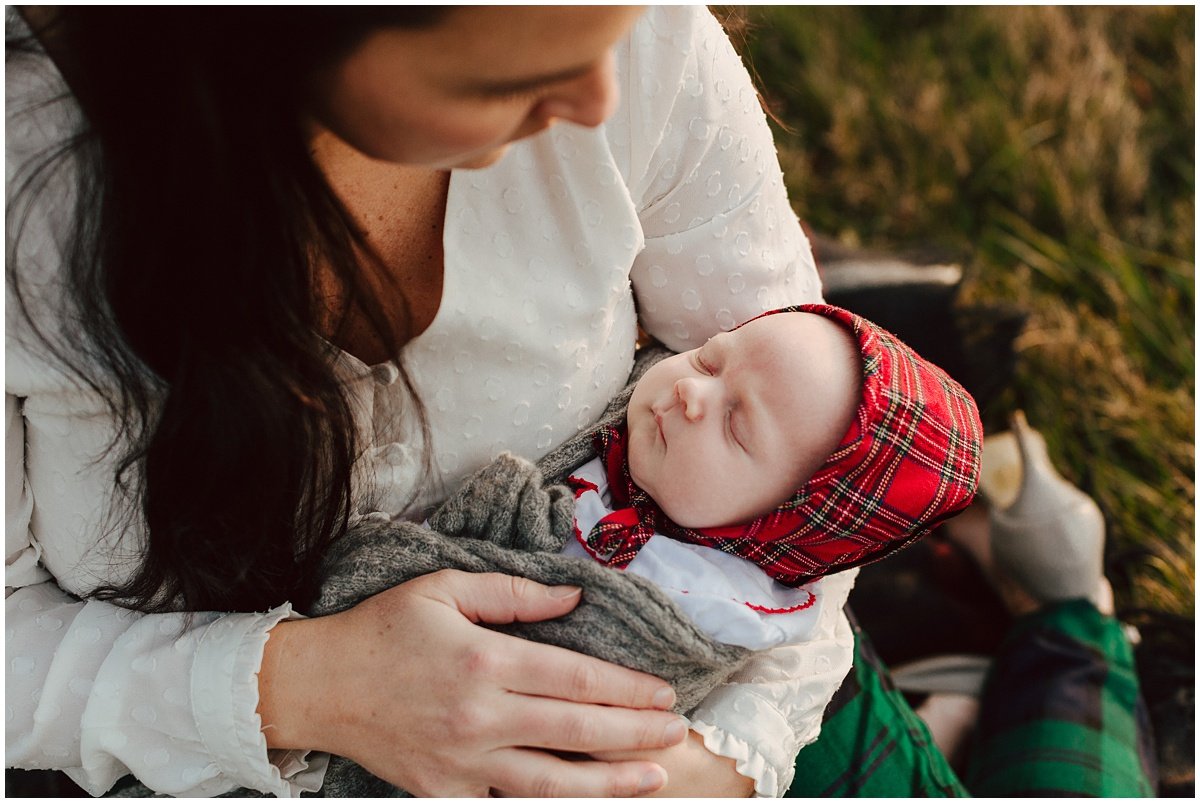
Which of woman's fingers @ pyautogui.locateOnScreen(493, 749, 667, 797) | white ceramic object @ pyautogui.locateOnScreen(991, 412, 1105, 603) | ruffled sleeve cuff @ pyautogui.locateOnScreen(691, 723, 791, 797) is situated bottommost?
white ceramic object @ pyautogui.locateOnScreen(991, 412, 1105, 603)

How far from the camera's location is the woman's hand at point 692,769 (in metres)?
1.16

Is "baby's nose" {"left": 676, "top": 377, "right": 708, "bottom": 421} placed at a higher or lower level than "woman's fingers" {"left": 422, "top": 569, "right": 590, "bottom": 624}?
higher

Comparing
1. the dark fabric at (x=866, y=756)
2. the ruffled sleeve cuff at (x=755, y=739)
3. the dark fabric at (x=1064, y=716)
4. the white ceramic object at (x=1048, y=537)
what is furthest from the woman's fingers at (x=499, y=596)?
the white ceramic object at (x=1048, y=537)

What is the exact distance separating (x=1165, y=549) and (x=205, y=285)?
1.83 metres

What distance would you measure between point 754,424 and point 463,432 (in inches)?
13.0

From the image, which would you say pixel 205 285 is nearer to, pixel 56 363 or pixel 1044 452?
pixel 56 363

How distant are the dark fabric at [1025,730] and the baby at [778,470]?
15.4 inches

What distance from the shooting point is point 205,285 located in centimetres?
90

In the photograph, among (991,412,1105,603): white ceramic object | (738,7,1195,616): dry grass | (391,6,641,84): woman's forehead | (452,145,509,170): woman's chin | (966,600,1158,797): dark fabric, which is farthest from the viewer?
(738,7,1195,616): dry grass

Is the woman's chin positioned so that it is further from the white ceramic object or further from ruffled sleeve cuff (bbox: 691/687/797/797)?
the white ceramic object

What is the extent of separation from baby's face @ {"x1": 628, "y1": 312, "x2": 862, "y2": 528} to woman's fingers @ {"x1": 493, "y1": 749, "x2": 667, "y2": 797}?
28 centimetres

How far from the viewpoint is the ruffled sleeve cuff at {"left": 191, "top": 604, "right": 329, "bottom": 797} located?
3.66 ft

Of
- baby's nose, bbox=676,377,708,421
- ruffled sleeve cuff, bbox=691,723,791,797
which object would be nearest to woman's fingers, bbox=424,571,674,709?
ruffled sleeve cuff, bbox=691,723,791,797

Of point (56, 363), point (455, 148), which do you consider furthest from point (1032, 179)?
point (56, 363)
